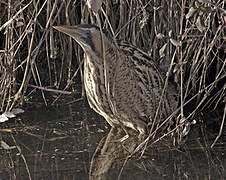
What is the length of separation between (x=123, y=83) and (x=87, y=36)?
366 millimetres

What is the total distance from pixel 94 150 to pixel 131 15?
1.07 m

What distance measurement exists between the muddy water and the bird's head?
0.51 m

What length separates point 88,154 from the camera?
3.33 meters

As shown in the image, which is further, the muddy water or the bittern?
the bittern

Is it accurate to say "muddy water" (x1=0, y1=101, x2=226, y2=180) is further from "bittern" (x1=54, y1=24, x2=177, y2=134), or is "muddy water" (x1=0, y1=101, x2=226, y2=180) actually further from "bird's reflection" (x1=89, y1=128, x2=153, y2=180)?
"bittern" (x1=54, y1=24, x2=177, y2=134)

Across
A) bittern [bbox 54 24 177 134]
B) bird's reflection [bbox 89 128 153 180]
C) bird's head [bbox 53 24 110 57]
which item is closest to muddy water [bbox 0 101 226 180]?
bird's reflection [bbox 89 128 153 180]

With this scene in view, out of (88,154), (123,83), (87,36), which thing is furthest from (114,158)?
(87,36)

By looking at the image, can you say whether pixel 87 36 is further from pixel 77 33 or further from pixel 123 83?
pixel 123 83

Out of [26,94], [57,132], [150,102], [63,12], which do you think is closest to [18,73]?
[26,94]

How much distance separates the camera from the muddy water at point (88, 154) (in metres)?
3.07

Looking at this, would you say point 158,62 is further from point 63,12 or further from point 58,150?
point 58,150

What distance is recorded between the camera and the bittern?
3.49 m

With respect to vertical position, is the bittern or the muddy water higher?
the bittern

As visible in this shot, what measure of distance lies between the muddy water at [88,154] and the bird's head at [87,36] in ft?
1.67
